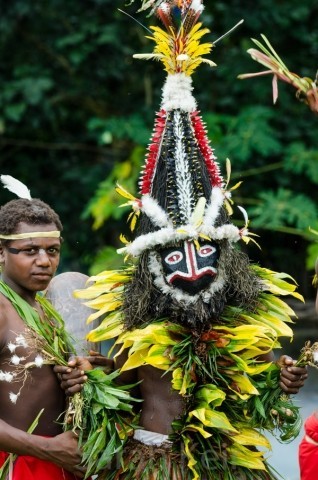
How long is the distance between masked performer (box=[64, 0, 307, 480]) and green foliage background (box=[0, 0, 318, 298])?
4198mm

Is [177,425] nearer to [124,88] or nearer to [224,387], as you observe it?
[224,387]

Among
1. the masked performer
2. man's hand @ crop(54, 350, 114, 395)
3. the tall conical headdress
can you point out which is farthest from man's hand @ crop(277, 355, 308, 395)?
man's hand @ crop(54, 350, 114, 395)

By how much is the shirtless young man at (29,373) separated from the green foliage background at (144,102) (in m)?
4.37

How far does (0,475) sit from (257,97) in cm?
550

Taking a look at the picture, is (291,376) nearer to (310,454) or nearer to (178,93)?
(310,454)

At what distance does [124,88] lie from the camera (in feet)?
32.8

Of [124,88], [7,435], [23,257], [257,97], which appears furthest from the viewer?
[124,88]

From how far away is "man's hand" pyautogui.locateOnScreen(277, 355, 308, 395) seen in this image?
14.1 ft

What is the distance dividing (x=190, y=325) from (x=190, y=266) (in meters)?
0.25

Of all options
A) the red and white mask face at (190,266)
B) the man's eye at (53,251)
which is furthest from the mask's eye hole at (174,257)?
the man's eye at (53,251)

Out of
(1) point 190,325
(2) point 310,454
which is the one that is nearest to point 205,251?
(1) point 190,325

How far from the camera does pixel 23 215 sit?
14.5 feet

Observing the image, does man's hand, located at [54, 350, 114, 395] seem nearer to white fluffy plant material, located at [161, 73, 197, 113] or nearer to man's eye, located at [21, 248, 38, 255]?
man's eye, located at [21, 248, 38, 255]

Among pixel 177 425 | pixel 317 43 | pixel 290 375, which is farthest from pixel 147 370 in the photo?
pixel 317 43
